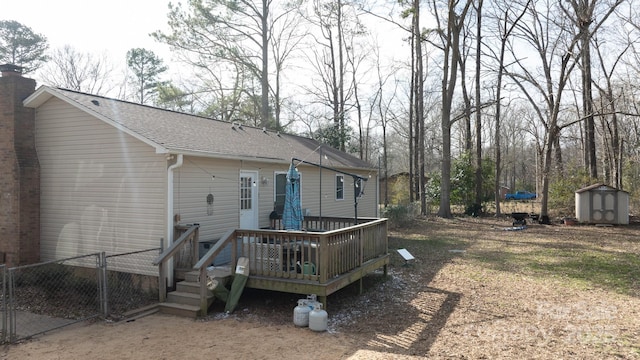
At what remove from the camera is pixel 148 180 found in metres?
8.58

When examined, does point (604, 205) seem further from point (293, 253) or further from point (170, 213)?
point (170, 213)

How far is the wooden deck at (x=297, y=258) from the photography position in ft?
23.1

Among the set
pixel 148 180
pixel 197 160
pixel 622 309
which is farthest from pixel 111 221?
pixel 622 309

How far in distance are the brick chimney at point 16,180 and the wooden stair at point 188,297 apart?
4.17 metres

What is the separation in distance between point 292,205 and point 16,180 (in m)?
6.31

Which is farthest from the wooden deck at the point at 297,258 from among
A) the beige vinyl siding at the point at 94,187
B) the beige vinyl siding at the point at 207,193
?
the beige vinyl siding at the point at 94,187

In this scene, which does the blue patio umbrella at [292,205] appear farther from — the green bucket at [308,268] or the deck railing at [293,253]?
the green bucket at [308,268]

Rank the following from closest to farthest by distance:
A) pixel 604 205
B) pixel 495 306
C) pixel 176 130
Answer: pixel 495 306 < pixel 176 130 < pixel 604 205

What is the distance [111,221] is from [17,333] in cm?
298

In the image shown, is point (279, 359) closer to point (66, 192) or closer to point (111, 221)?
point (111, 221)

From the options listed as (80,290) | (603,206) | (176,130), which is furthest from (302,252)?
(603,206)

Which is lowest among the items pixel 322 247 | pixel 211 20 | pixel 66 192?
pixel 322 247

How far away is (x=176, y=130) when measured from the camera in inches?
395

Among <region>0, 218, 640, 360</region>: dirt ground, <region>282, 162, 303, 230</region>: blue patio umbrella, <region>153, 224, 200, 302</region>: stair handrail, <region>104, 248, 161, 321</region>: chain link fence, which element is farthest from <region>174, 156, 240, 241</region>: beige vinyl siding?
<region>0, 218, 640, 360</region>: dirt ground
